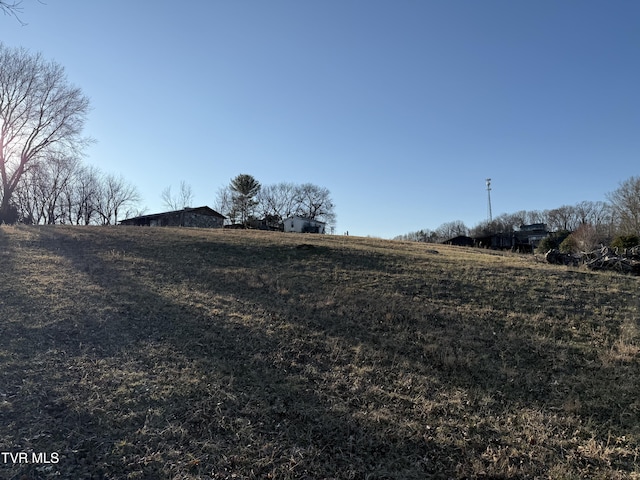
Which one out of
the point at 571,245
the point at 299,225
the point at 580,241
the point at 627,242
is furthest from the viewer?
the point at 299,225

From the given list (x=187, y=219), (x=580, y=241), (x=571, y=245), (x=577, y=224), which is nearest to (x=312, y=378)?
(x=580, y=241)

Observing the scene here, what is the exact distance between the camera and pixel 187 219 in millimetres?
39812

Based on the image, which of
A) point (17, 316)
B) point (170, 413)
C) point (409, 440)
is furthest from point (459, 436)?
point (17, 316)

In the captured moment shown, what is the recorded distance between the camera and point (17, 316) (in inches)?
283

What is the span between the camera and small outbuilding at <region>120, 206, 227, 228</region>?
131 feet

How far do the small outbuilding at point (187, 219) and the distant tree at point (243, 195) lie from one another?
1132cm

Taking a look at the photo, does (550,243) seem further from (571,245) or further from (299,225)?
(299,225)

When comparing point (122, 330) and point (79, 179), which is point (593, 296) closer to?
point (122, 330)

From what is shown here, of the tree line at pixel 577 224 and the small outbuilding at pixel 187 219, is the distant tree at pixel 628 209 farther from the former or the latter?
the small outbuilding at pixel 187 219

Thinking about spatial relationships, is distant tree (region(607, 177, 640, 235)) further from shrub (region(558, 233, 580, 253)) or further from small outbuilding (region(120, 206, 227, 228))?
small outbuilding (region(120, 206, 227, 228))

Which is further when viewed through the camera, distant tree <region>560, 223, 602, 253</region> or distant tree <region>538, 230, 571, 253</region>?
distant tree <region>538, 230, 571, 253</region>

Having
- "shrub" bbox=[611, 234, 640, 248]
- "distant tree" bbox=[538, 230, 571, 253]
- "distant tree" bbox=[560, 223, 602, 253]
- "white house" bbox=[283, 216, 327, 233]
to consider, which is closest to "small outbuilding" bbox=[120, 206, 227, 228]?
"white house" bbox=[283, 216, 327, 233]

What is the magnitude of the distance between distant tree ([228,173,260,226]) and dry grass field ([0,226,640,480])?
145ft

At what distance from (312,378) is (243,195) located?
51.3 meters
